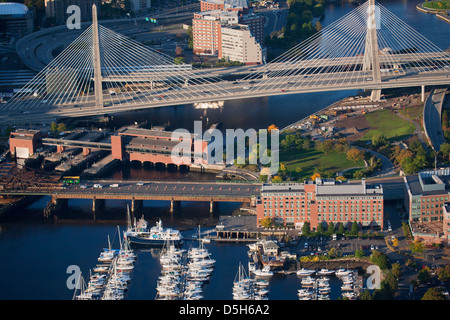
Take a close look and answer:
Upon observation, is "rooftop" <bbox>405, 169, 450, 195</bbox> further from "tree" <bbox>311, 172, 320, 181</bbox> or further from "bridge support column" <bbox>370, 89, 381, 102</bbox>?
"bridge support column" <bbox>370, 89, 381, 102</bbox>

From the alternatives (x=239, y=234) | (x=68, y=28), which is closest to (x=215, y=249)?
(x=239, y=234)

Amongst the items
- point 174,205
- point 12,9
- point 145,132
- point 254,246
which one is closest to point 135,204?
point 174,205

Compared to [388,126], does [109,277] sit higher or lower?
lower

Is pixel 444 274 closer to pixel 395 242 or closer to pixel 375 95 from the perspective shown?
pixel 395 242

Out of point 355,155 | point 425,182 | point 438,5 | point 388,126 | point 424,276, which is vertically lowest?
point 424,276

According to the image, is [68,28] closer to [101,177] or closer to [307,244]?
[101,177]

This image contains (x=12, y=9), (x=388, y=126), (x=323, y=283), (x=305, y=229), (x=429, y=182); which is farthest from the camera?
(x=12, y=9)
